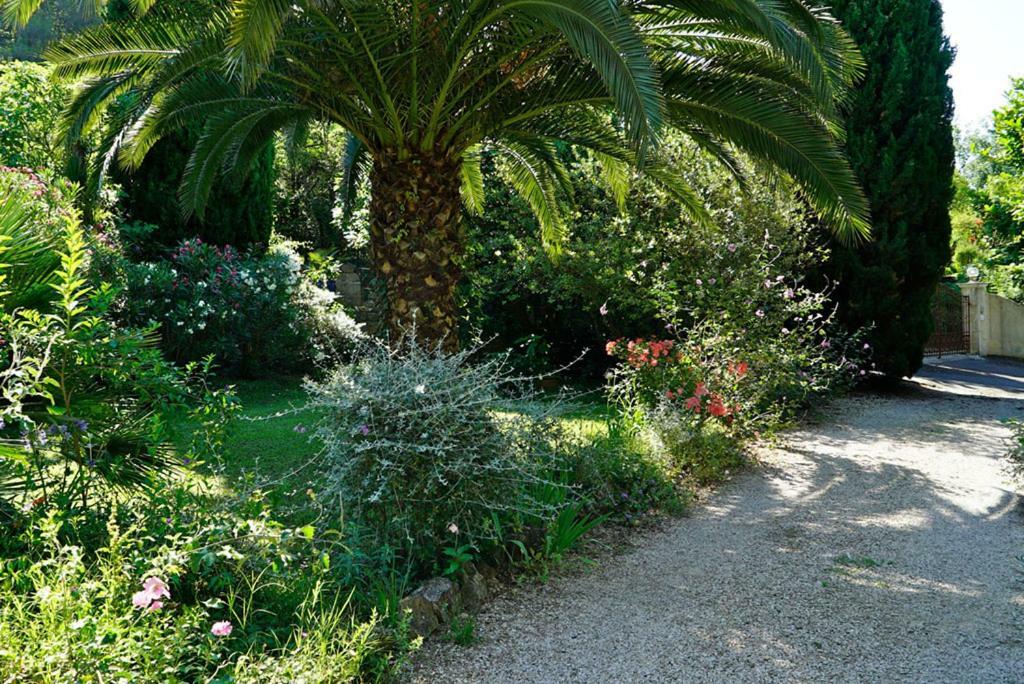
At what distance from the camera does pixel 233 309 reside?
32.5ft

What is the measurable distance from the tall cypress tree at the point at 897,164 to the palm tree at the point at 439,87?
486 centimetres

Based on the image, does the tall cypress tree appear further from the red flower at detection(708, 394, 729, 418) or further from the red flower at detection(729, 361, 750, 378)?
the red flower at detection(708, 394, 729, 418)

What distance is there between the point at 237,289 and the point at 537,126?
4.57m

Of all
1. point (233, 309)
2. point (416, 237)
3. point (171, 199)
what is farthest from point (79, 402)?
point (171, 199)

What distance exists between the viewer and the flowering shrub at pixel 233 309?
9469mm

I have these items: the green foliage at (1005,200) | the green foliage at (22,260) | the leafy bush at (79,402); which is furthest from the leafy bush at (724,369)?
the green foliage at (1005,200)

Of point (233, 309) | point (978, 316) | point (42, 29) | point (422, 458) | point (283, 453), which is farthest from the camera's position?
point (42, 29)

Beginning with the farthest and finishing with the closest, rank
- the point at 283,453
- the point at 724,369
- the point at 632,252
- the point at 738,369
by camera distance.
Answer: the point at 632,252
the point at 724,369
the point at 738,369
the point at 283,453

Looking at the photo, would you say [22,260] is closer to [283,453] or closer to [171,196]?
[283,453]

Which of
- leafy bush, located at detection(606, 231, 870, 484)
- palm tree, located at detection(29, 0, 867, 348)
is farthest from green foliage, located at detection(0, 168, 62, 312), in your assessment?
leafy bush, located at detection(606, 231, 870, 484)

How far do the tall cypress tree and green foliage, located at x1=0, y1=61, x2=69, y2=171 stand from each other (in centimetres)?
1103

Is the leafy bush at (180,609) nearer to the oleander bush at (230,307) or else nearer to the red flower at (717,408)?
the red flower at (717,408)

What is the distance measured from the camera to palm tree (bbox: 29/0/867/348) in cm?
578

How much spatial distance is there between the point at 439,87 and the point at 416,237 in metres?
1.17
